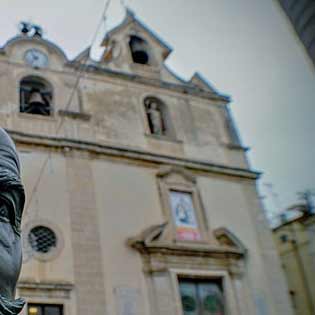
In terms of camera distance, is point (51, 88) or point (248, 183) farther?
point (248, 183)

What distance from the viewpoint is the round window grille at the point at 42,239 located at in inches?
468

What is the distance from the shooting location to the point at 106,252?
1251cm

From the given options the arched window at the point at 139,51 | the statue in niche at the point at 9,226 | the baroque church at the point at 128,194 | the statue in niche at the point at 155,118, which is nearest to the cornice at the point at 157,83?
the baroque church at the point at 128,194

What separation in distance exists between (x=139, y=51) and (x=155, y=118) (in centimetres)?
285

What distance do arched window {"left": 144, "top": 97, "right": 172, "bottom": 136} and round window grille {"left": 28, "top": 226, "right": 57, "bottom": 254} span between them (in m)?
4.79

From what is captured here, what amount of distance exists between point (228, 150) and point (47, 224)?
6.33m

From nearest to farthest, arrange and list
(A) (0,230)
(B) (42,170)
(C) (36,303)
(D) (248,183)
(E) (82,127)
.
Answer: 1. (A) (0,230)
2. (C) (36,303)
3. (B) (42,170)
4. (E) (82,127)
5. (D) (248,183)

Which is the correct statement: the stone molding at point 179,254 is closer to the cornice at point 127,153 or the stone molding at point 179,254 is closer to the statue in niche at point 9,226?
the cornice at point 127,153

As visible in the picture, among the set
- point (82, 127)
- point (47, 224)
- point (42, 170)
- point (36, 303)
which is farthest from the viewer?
point (82, 127)

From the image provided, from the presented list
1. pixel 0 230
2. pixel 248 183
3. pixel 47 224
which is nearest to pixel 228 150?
pixel 248 183

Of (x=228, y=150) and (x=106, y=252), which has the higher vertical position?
(x=228, y=150)

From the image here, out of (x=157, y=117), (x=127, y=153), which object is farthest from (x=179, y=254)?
(x=157, y=117)

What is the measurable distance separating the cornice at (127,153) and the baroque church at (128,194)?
0.09ft

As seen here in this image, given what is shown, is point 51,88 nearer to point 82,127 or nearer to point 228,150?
point 82,127
